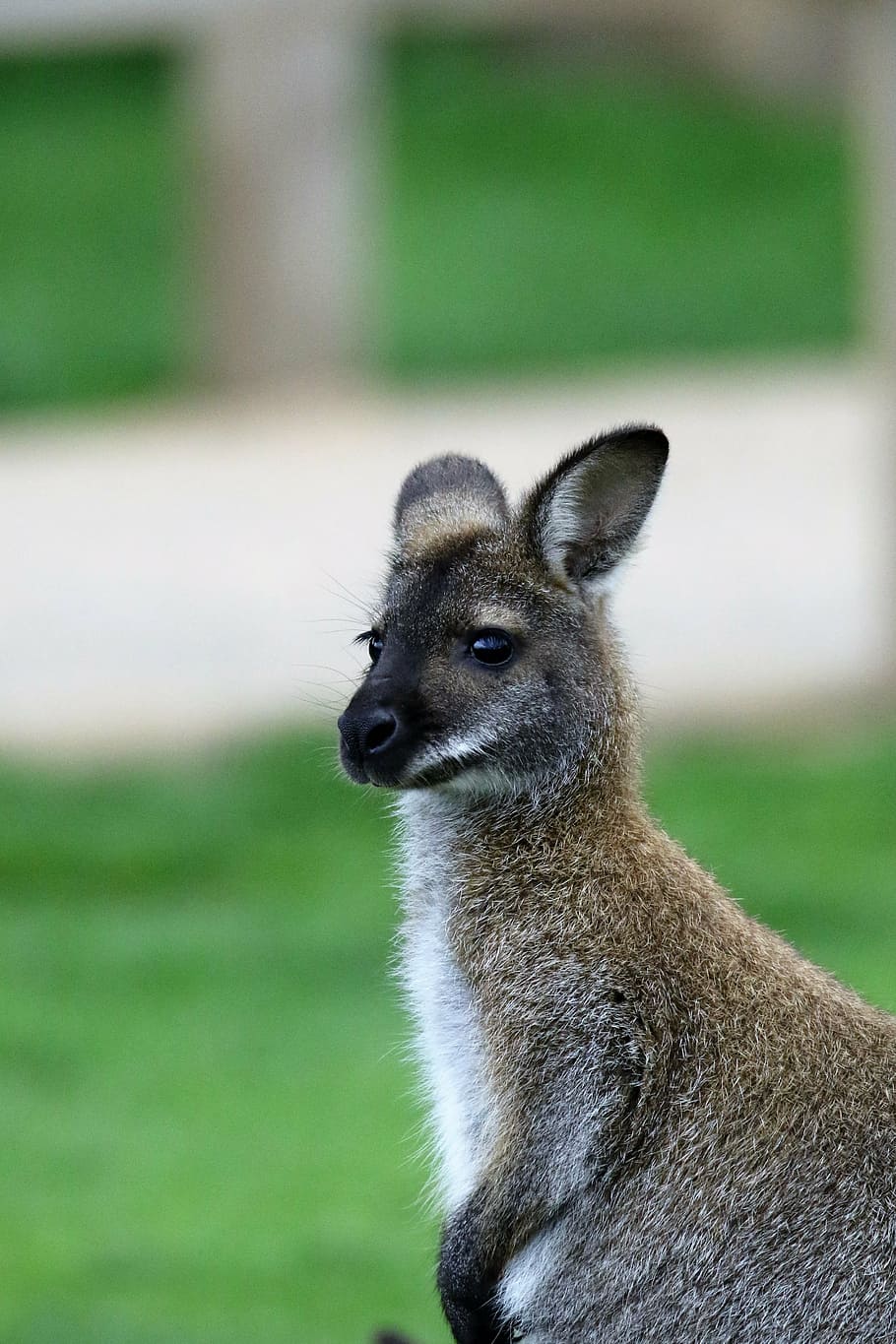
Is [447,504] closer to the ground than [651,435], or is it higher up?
closer to the ground

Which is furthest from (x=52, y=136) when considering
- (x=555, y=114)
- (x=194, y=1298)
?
(x=194, y=1298)

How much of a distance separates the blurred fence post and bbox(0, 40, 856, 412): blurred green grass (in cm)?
155

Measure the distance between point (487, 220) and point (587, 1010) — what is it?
2031 cm

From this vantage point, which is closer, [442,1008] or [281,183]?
[442,1008]

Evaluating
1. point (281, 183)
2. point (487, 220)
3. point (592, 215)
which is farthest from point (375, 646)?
point (592, 215)

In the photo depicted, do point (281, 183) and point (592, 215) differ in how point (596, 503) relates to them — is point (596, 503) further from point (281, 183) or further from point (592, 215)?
point (592, 215)

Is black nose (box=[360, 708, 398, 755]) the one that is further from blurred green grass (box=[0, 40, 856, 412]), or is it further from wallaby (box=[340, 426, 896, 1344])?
blurred green grass (box=[0, 40, 856, 412])

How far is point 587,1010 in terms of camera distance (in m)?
4.62

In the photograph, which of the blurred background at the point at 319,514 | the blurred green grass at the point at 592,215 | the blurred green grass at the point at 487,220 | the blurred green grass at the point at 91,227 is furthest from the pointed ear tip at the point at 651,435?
the blurred green grass at the point at 592,215

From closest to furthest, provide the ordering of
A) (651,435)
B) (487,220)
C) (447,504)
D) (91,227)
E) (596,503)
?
(651,435)
(596,503)
(447,504)
(91,227)
(487,220)

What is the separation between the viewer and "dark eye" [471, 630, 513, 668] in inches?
188

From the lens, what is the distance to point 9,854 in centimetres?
1017

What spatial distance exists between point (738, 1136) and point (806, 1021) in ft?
0.82

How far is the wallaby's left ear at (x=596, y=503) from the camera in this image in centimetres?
478
